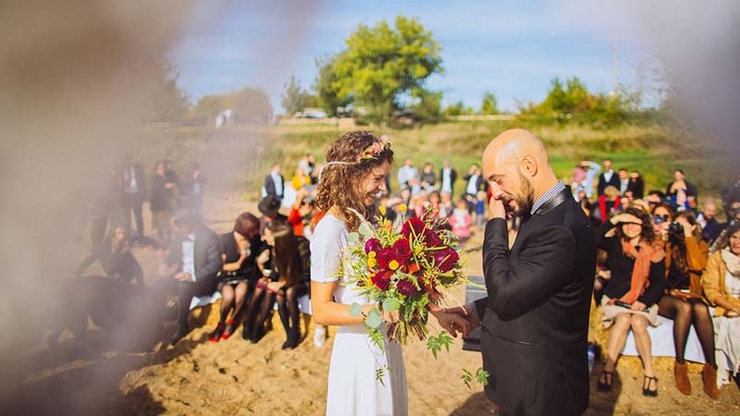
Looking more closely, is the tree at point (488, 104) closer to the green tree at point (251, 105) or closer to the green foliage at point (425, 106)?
the green foliage at point (425, 106)

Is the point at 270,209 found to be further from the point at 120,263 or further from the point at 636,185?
the point at 636,185

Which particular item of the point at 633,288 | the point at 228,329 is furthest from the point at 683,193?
the point at 228,329

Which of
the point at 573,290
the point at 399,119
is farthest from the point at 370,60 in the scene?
the point at 573,290

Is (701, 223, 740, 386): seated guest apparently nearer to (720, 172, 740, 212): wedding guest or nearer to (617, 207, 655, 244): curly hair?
(617, 207, 655, 244): curly hair

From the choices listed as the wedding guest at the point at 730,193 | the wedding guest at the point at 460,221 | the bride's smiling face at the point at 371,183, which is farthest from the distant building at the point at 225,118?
the wedding guest at the point at 460,221

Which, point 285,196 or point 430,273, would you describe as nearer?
point 430,273

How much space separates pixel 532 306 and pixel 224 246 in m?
5.70

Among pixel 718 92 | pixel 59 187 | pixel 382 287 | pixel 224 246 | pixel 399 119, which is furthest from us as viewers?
pixel 399 119

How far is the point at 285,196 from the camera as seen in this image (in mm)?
13664

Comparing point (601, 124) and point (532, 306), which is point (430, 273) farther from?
point (601, 124)

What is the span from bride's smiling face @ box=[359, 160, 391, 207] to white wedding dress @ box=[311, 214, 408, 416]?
9.1 inches

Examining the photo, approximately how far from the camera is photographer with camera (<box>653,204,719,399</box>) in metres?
5.48

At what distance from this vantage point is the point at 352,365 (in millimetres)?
2703

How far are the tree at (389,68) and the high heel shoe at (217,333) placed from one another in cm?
2335
